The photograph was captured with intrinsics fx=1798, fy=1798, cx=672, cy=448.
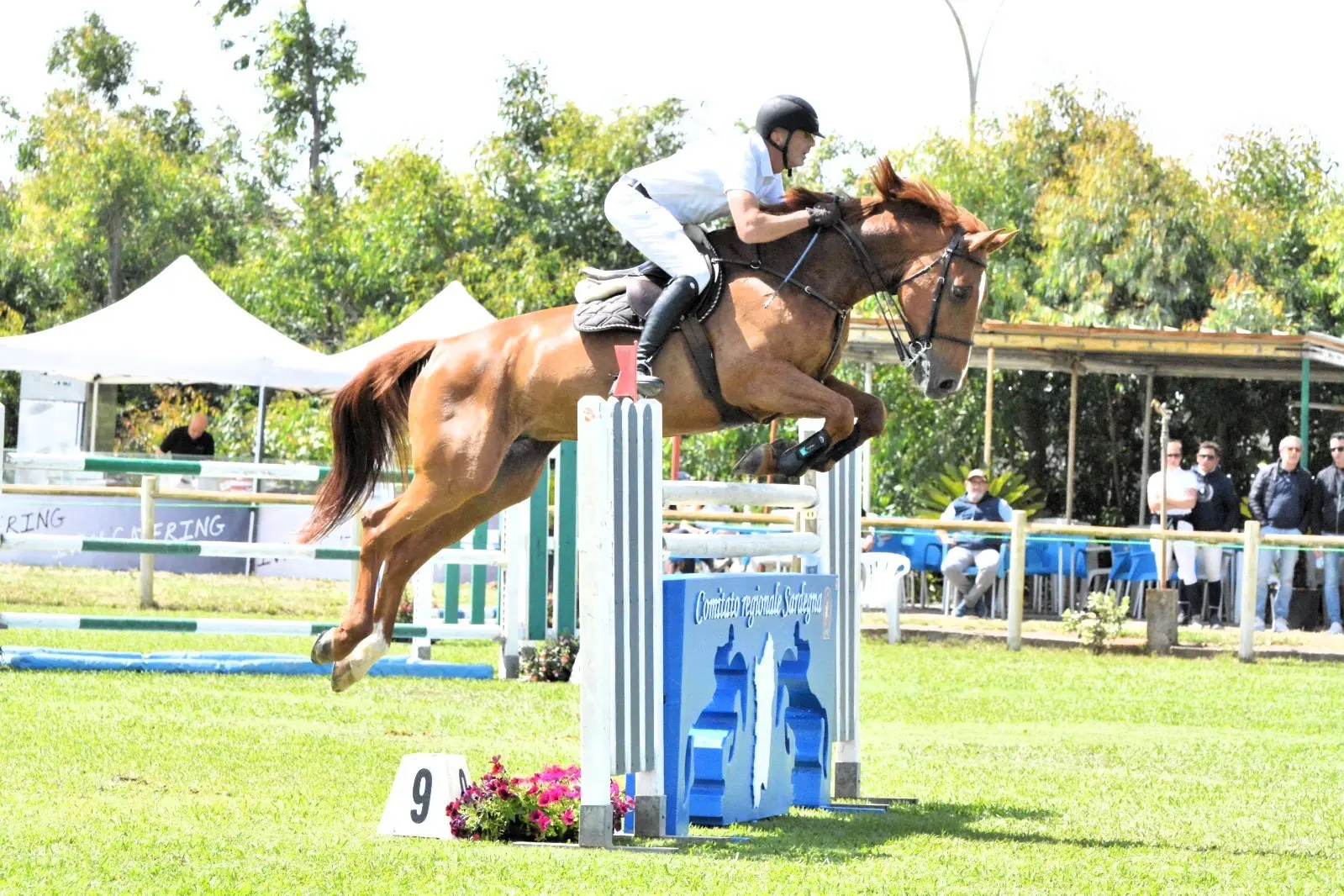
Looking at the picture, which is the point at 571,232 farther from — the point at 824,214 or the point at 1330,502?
the point at 824,214

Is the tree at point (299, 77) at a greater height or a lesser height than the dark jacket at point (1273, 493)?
greater

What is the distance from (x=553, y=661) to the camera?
10.3 meters

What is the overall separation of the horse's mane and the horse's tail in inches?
63.8

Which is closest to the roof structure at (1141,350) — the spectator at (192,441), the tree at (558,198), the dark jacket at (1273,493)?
the dark jacket at (1273,493)

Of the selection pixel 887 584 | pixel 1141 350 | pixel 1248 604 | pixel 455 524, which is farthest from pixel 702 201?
pixel 1141 350

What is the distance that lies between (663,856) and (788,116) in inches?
101

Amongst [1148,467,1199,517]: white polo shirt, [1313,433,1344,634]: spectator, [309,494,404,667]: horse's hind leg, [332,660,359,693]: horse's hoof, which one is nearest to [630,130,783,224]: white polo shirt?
[309,494,404,667]: horse's hind leg

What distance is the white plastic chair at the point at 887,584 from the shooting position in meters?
14.2

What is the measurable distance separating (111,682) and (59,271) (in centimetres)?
2897

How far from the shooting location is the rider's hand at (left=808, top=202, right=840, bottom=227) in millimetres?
6141

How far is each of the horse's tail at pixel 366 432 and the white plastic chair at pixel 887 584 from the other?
736 centimetres

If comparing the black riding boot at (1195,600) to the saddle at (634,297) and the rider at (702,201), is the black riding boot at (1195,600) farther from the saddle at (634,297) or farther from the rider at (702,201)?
the saddle at (634,297)

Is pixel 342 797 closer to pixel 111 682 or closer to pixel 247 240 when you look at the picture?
pixel 111 682

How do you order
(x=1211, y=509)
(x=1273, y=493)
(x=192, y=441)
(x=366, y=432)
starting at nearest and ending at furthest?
(x=366, y=432)
(x=1273, y=493)
(x=1211, y=509)
(x=192, y=441)
